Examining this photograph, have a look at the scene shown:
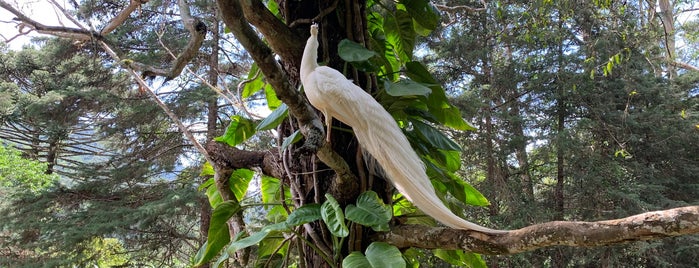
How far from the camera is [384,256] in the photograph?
0.87 m

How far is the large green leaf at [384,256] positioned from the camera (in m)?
0.85

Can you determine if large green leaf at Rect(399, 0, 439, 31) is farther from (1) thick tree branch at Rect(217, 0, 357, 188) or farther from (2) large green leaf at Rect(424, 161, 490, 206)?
(1) thick tree branch at Rect(217, 0, 357, 188)

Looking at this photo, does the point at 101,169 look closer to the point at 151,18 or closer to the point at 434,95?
the point at 151,18

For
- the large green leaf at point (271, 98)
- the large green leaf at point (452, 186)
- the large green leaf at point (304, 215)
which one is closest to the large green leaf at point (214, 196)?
the large green leaf at point (271, 98)

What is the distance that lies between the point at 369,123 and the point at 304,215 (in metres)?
0.25

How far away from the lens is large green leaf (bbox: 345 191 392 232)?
867 mm

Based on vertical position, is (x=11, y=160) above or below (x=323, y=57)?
above

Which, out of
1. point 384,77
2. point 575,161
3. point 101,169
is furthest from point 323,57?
point 101,169

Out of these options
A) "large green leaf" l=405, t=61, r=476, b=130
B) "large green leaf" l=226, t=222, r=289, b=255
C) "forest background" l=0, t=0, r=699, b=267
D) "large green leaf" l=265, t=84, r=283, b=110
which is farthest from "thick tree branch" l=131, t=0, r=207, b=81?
"forest background" l=0, t=0, r=699, b=267

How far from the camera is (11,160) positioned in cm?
529

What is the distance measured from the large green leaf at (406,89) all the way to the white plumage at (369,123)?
0.18 feet

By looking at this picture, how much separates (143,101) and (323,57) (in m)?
6.26

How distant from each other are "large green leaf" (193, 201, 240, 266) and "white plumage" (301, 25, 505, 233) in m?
0.37

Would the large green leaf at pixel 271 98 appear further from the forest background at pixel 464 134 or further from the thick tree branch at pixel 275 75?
the forest background at pixel 464 134
